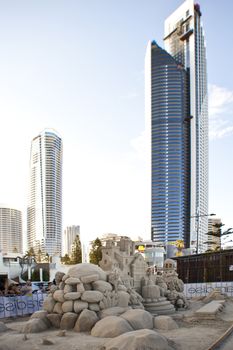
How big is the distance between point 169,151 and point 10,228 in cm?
5320

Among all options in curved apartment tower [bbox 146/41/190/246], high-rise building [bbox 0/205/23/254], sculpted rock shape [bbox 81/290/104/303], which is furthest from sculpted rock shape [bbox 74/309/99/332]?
high-rise building [bbox 0/205/23/254]

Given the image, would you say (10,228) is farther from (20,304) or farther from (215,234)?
→ (20,304)

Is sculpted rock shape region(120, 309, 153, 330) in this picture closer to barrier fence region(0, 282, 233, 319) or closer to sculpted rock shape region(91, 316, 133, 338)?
sculpted rock shape region(91, 316, 133, 338)

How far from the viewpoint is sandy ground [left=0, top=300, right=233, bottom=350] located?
37.9 ft

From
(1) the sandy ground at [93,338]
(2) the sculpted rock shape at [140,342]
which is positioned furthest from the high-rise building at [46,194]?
(2) the sculpted rock shape at [140,342]

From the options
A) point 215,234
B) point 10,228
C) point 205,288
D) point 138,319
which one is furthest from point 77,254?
point 10,228

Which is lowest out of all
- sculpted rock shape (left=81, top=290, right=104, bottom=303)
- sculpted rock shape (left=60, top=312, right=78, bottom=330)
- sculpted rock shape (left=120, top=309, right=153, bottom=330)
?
sculpted rock shape (left=60, top=312, right=78, bottom=330)

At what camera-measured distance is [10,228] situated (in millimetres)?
110125

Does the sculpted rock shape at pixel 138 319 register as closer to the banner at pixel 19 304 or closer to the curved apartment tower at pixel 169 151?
the banner at pixel 19 304

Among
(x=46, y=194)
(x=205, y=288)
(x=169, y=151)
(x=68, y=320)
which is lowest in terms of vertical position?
(x=205, y=288)

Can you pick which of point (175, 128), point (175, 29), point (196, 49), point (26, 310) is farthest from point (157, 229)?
point (26, 310)

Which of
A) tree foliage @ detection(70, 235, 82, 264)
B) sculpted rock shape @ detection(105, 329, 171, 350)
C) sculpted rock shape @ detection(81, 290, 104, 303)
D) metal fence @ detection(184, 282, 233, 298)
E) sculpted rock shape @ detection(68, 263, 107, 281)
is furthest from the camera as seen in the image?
tree foliage @ detection(70, 235, 82, 264)

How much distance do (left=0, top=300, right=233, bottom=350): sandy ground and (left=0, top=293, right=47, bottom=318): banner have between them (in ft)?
5.73

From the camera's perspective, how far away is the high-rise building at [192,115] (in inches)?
3967
